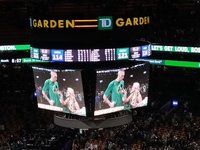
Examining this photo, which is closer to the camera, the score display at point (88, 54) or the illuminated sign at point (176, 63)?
the score display at point (88, 54)

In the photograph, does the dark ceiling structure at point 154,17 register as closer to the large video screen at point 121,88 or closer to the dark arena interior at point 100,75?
the dark arena interior at point 100,75

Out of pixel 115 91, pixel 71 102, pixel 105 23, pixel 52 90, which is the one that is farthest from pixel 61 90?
pixel 105 23

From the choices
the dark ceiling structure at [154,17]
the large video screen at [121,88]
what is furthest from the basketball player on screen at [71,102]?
the dark ceiling structure at [154,17]

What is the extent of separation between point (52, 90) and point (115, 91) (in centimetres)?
200

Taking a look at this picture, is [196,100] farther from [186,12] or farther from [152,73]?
[186,12]

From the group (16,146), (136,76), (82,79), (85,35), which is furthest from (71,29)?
(16,146)

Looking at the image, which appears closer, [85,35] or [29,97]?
[85,35]

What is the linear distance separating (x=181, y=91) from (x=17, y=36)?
8.68 metres

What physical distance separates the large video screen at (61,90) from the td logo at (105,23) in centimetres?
151

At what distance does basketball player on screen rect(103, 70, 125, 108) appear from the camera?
1608 cm

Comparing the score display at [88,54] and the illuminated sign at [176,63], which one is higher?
the score display at [88,54]

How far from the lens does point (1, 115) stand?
25172 mm

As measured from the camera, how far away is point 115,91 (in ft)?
53.2

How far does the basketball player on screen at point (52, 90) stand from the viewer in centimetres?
1631
